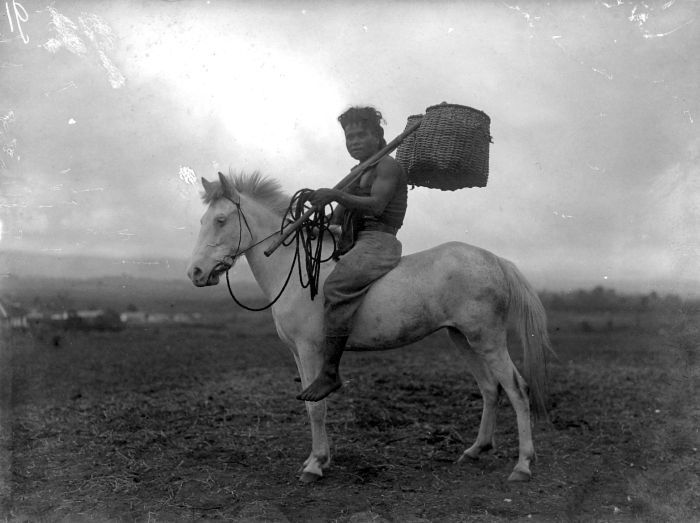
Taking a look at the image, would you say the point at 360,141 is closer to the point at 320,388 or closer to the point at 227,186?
the point at 227,186

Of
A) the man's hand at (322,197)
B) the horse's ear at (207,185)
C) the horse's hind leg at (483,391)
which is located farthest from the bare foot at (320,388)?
the horse's ear at (207,185)

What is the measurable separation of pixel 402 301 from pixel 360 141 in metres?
1.44

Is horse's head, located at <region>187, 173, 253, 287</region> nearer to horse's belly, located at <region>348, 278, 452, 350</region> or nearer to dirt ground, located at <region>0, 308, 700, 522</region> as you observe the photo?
horse's belly, located at <region>348, 278, 452, 350</region>

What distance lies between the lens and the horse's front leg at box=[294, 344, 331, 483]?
15.4ft

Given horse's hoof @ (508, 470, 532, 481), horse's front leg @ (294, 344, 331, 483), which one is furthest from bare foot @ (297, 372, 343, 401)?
horse's hoof @ (508, 470, 532, 481)

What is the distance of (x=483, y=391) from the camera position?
16.7 feet

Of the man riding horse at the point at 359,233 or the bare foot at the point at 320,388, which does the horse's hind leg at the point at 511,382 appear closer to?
the man riding horse at the point at 359,233

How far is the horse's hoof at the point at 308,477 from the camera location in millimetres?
4695

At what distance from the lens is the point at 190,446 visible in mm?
5785

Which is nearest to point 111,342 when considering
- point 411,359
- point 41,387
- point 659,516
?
point 41,387

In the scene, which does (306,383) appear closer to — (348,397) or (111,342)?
(348,397)

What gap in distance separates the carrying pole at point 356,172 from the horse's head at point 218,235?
317 millimetres

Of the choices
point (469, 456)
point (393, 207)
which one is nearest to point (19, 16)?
point (393, 207)

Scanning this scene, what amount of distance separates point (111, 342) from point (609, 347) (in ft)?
29.6
